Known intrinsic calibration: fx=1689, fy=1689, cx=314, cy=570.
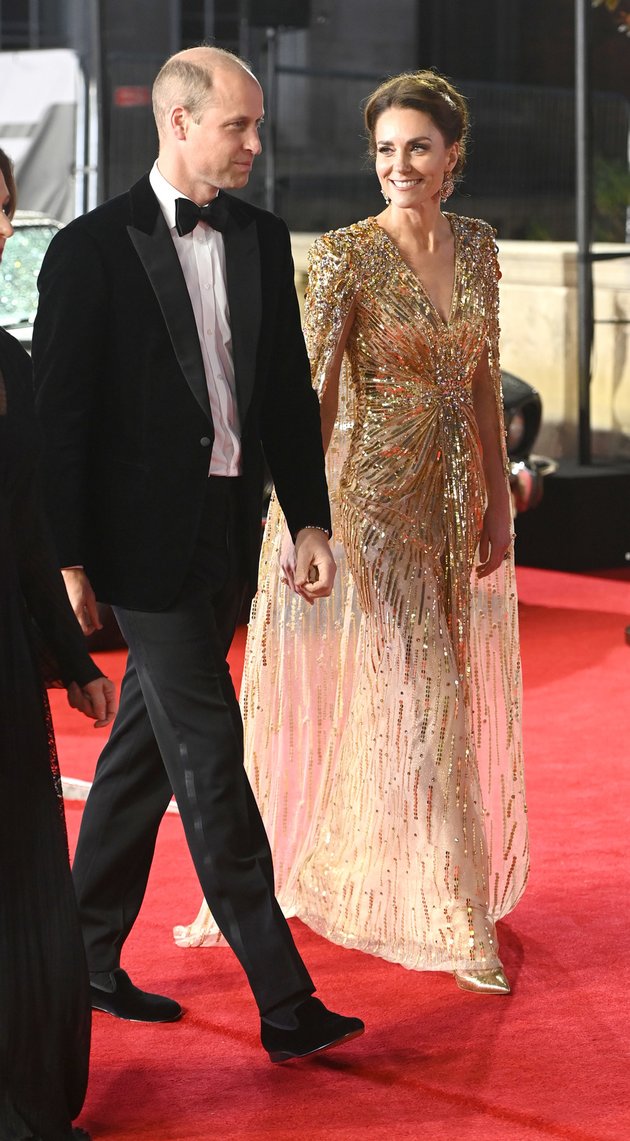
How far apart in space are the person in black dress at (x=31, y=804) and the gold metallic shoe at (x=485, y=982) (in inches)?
43.7

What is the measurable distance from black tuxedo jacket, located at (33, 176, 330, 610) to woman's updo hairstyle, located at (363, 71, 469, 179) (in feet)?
2.18

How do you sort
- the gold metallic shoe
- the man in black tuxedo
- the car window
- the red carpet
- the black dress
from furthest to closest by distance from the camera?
the car window → the gold metallic shoe → the man in black tuxedo → the red carpet → the black dress

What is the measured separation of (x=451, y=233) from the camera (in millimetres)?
3770

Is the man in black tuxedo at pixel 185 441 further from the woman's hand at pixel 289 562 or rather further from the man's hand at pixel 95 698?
the man's hand at pixel 95 698

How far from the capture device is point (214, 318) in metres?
3.10

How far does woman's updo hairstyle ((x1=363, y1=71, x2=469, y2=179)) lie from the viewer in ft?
11.8

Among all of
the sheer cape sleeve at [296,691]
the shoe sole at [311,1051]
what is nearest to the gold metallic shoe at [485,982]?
the shoe sole at [311,1051]

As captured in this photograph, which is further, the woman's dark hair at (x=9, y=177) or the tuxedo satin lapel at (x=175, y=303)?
the tuxedo satin lapel at (x=175, y=303)

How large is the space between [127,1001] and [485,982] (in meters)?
0.75

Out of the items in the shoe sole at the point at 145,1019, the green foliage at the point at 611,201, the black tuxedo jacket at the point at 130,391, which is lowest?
the shoe sole at the point at 145,1019

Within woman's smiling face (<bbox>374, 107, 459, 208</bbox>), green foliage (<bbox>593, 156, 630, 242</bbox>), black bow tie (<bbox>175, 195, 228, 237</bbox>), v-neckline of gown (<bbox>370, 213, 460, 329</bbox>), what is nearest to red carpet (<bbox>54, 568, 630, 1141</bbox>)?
v-neckline of gown (<bbox>370, 213, 460, 329</bbox>)

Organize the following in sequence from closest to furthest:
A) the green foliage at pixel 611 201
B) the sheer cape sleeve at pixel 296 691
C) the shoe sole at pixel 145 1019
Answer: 1. the shoe sole at pixel 145 1019
2. the sheer cape sleeve at pixel 296 691
3. the green foliage at pixel 611 201

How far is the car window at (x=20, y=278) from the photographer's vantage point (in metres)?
7.53

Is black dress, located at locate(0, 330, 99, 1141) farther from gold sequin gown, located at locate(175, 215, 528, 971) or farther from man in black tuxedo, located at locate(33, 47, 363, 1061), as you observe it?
gold sequin gown, located at locate(175, 215, 528, 971)
